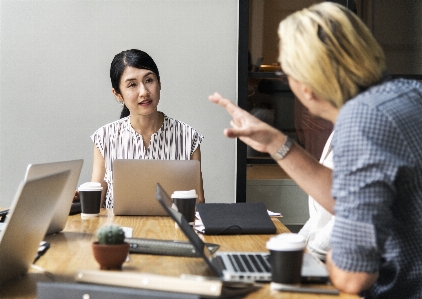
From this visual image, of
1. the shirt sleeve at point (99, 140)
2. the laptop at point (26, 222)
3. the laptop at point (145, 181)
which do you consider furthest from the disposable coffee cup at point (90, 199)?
the laptop at point (26, 222)

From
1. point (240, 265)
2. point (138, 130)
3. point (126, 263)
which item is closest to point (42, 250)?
point (126, 263)

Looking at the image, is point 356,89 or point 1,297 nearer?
point 1,297

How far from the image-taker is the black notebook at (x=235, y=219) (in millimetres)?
1959

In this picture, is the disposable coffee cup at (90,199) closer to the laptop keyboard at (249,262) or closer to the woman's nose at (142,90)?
the woman's nose at (142,90)

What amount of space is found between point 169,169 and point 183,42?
171 cm

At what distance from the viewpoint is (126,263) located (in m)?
1.46

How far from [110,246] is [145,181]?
1021 millimetres

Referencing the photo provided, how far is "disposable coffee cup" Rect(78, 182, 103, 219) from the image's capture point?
233cm

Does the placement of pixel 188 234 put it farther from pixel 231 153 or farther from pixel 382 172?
pixel 231 153

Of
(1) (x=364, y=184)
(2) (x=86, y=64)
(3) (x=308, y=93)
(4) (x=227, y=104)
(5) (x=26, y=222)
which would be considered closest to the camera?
(1) (x=364, y=184)

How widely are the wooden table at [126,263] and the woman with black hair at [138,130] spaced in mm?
891

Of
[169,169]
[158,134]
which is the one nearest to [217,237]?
[169,169]

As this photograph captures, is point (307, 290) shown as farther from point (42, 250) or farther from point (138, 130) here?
point (138, 130)

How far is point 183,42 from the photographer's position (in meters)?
3.89
